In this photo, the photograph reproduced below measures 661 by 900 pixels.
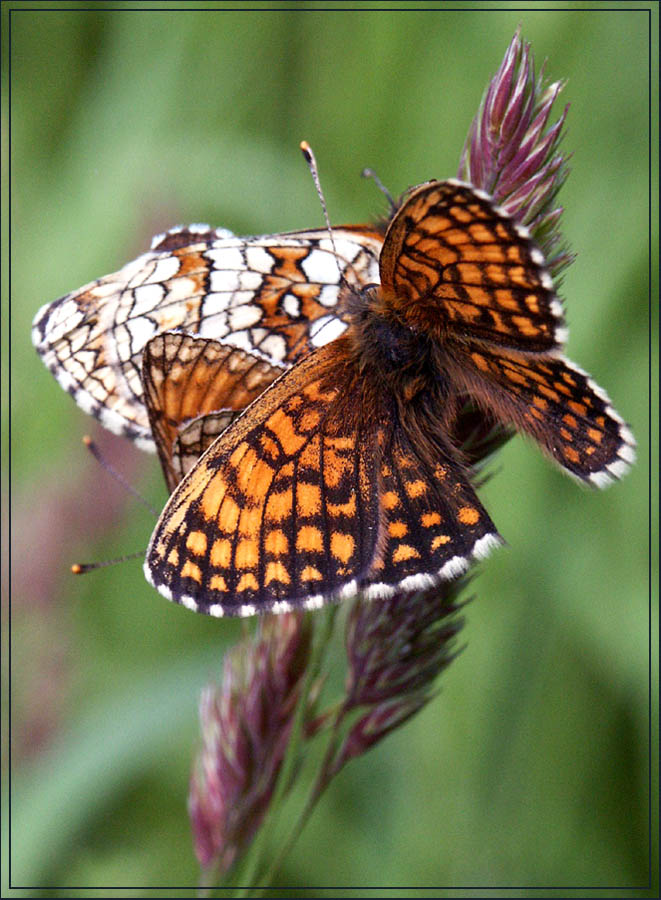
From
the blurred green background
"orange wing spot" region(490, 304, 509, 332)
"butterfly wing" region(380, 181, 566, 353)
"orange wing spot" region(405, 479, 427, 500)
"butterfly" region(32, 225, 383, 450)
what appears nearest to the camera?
"butterfly wing" region(380, 181, 566, 353)

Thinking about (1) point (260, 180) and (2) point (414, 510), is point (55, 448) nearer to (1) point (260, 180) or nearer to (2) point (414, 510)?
(1) point (260, 180)

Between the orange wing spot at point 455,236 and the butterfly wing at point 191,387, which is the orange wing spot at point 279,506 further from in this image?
the orange wing spot at point 455,236

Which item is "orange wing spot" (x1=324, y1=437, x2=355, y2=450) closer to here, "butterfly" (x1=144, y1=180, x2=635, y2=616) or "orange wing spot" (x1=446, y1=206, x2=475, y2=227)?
"butterfly" (x1=144, y1=180, x2=635, y2=616)

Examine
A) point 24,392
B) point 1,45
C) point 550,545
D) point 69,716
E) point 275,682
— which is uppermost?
point 1,45

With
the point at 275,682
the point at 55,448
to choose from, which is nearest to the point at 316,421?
the point at 275,682

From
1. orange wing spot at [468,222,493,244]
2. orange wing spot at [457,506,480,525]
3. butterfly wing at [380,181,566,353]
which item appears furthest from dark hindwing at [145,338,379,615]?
orange wing spot at [468,222,493,244]
